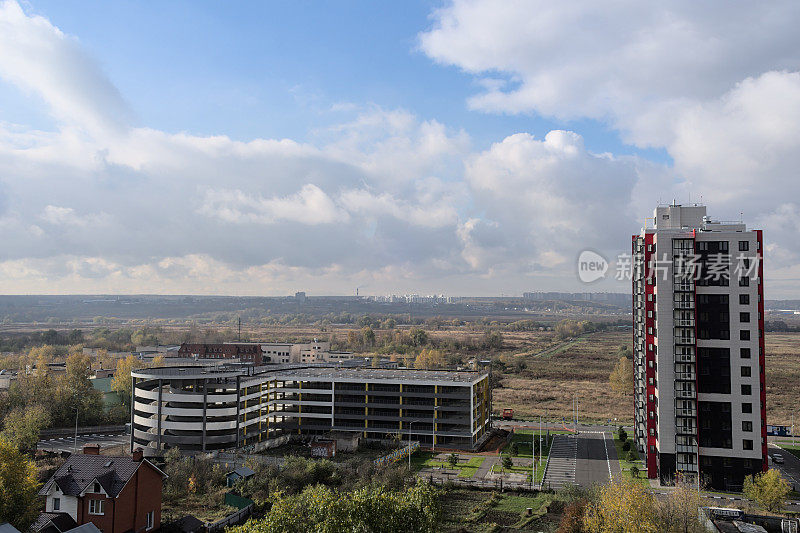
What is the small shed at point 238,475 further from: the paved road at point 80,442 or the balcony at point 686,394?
the balcony at point 686,394

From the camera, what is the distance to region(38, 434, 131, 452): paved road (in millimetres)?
67875

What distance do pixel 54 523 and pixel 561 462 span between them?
156 ft

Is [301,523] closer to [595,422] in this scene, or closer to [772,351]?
[595,422]

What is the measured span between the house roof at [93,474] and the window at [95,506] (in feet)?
3.29

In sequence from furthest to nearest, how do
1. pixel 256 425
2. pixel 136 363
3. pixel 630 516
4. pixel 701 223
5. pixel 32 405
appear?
pixel 136 363
pixel 32 405
pixel 256 425
pixel 701 223
pixel 630 516

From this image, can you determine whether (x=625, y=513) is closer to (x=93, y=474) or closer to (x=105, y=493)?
(x=105, y=493)

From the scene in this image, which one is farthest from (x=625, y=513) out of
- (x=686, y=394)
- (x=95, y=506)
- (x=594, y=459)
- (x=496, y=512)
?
(x=95, y=506)

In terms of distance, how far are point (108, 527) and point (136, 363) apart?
8126 centimetres

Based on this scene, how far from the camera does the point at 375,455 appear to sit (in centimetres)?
6500

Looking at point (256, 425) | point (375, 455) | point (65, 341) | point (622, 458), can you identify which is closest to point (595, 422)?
point (622, 458)

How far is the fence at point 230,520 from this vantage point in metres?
41.0

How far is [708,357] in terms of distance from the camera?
52.7 m

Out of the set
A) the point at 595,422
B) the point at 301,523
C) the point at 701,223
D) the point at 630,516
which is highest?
the point at 701,223

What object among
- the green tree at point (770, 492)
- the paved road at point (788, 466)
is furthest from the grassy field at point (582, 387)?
the green tree at point (770, 492)
